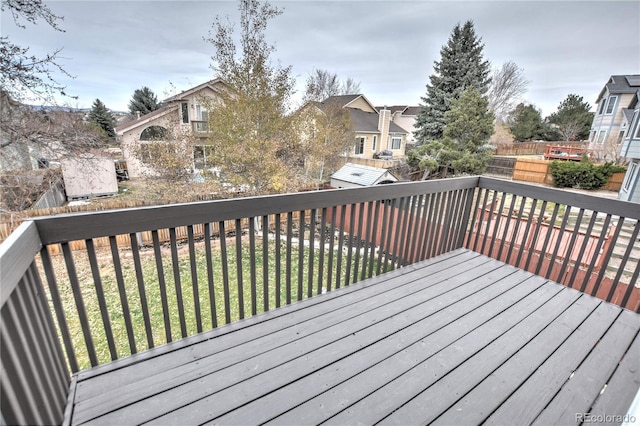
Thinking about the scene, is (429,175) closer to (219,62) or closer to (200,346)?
(219,62)

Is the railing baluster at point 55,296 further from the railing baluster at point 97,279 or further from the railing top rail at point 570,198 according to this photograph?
the railing top rail at point 570,198

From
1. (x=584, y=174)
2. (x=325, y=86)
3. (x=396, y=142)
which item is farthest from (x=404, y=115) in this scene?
(x=584, y=174)

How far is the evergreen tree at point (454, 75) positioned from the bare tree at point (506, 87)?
10404 mm

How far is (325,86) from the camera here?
66.0ft

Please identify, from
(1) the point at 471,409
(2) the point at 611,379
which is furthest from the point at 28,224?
(2) the point at 611,379

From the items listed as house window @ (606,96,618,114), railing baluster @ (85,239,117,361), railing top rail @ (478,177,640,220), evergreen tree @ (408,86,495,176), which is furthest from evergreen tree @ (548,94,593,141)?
railing baluster @ (85,239,117,361)

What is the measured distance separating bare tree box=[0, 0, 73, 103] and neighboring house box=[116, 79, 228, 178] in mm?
3407

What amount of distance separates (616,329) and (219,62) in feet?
28.0

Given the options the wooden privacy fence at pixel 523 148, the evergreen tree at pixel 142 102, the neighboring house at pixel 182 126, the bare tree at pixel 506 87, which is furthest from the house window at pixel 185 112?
the wooden privacy fence at pixel 523 148

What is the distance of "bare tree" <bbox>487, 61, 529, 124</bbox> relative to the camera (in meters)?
22.0

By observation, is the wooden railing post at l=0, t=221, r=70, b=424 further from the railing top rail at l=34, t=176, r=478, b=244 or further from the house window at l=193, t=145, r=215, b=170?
the house window at l=193, t=145, r=215, b=170

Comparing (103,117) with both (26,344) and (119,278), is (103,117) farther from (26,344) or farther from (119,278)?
(26,344)

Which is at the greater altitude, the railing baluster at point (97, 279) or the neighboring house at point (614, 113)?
the neighboring house at point (614, 113)

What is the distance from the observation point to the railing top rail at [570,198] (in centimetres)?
223
